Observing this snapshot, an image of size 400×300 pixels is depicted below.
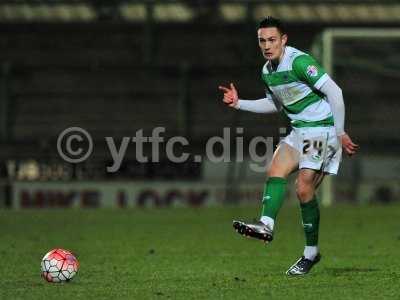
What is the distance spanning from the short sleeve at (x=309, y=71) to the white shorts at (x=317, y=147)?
396 mm

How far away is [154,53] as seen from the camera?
2473cm

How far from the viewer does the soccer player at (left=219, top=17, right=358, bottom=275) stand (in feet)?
25.1

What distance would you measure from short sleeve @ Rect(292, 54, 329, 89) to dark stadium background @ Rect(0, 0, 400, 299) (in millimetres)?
3157

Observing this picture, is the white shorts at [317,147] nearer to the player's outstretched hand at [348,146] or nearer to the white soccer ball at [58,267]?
the player's outstretched hand at [348,146]

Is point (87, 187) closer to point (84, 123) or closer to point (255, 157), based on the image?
point (255, 157)

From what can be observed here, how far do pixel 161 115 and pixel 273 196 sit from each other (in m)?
16.4

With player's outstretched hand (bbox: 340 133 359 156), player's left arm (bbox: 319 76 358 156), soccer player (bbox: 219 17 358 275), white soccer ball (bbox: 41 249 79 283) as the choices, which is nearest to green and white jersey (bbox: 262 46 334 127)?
soccer player (bbox: 219 17 358 275)

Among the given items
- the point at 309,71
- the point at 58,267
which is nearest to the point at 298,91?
the point at 309,71

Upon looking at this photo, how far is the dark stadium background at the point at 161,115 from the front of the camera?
14312 millimetres

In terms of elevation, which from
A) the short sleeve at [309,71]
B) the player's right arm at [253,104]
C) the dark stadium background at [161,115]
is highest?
the short sleeve at [309,71]

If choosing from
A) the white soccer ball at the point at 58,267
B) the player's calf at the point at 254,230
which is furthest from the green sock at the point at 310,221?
the white soccer ball at the point at 58,267

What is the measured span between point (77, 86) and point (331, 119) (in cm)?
1685

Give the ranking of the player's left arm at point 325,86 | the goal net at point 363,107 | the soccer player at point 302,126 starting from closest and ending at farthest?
the player's left arm at point 325,86 < the soccer player at point 302,126 < the goal net at point 363,107

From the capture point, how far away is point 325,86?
761 cm
